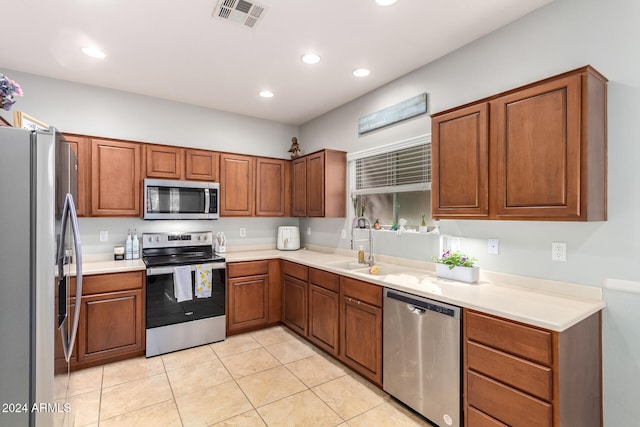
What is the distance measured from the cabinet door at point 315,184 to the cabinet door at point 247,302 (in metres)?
1.01

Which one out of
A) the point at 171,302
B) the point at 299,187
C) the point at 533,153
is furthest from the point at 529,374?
the point at 299,187

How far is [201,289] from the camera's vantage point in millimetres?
3438

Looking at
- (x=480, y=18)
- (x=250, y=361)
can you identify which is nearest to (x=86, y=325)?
(x=250, y=361)

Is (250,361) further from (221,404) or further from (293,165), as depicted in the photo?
(293,165)

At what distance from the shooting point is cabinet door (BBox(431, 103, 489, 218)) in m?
2.18

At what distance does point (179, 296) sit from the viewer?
3316 mm

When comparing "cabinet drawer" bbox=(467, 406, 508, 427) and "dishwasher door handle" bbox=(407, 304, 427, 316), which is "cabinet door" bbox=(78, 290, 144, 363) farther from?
"cabinet drawer" bbox=(467, 406, 508, 427)

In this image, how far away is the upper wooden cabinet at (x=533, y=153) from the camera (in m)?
1.73

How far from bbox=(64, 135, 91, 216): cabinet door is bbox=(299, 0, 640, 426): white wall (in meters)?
3.43

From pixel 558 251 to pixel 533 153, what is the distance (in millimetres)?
665

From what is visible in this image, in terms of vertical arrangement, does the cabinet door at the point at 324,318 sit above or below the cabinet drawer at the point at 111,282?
below

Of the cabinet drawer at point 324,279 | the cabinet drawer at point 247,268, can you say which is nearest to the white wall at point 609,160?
the cabinet drawer at point 324,279

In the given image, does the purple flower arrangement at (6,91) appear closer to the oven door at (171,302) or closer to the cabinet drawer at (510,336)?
the oven door at (171,302)

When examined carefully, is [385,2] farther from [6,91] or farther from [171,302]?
[171,302]
